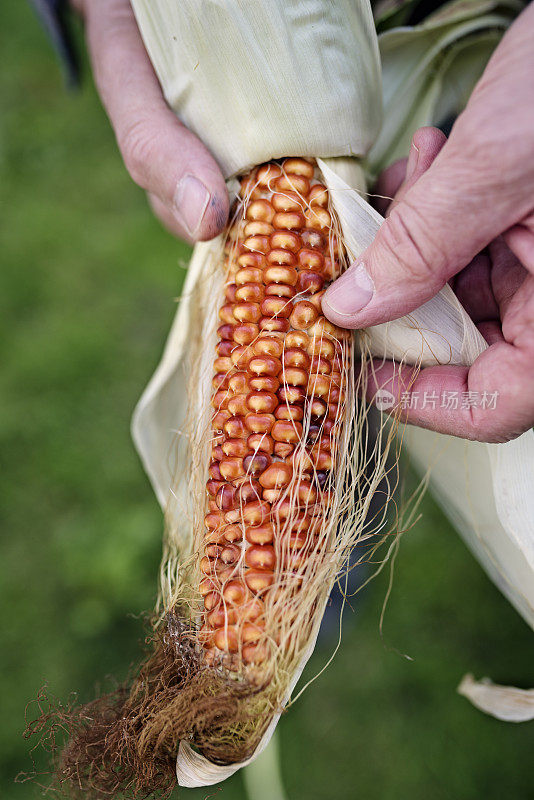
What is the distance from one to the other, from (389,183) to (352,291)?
22.0 inches

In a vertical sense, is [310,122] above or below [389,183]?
above

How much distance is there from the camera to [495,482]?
1.39 metres

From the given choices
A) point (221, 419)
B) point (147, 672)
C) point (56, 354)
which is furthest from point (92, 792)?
point (56, 354)

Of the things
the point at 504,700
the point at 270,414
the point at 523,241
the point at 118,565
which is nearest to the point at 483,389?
the point at 523,241

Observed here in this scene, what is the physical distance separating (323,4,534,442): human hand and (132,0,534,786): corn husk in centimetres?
10

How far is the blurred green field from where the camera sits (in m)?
2.21

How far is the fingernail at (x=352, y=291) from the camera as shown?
1.20 meters

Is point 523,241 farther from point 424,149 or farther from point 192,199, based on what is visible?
point 192,199

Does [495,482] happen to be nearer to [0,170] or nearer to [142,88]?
[142,88]

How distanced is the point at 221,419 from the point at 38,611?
64.8 inches

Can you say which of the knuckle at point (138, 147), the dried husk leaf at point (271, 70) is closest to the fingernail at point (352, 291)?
the dried husk leaf at point (271, 70)

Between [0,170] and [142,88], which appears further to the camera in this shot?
[0,170]

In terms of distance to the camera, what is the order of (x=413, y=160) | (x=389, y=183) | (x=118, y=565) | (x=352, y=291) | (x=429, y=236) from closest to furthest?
(x=429, y=236) → (x=352, y=291) → (x=413, y=160) → (x=389, y=183) → (x=118, y=565)

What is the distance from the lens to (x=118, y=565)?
8.29 ft
